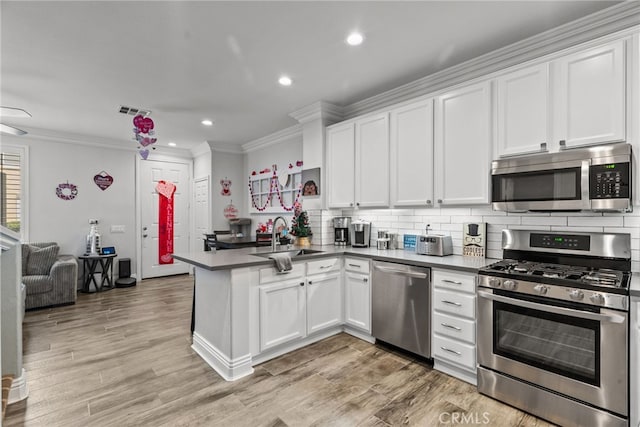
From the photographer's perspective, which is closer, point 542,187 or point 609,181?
point 609,181

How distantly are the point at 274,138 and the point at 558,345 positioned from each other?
4.78 meters

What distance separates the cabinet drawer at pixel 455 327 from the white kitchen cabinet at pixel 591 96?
1500 millimetres

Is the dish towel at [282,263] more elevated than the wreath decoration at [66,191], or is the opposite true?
the wreath decoration at [66,191]

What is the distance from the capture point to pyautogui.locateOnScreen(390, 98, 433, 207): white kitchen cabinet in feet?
9.91

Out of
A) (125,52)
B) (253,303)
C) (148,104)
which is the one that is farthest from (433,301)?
(148,104)

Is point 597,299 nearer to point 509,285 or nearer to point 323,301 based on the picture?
point 509,285

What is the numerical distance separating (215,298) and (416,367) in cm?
186

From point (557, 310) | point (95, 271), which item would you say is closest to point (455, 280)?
point (557, 310)

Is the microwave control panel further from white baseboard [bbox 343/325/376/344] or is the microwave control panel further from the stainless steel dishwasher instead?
white baseboard [bbox 343/325/376/344]

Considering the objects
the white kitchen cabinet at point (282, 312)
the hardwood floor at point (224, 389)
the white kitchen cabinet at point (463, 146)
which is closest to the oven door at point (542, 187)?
the white kitchen cabinet at point (463, 146)

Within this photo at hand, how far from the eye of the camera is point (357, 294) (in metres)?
3.36

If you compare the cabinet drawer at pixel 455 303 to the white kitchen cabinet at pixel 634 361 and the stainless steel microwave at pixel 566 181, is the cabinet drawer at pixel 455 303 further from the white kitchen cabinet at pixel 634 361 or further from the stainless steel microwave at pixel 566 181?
the white kitchen cabinet at pixel 634 361

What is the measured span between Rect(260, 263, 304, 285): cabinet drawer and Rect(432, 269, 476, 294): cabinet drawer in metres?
1.23

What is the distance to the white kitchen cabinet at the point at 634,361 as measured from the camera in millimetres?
1775
